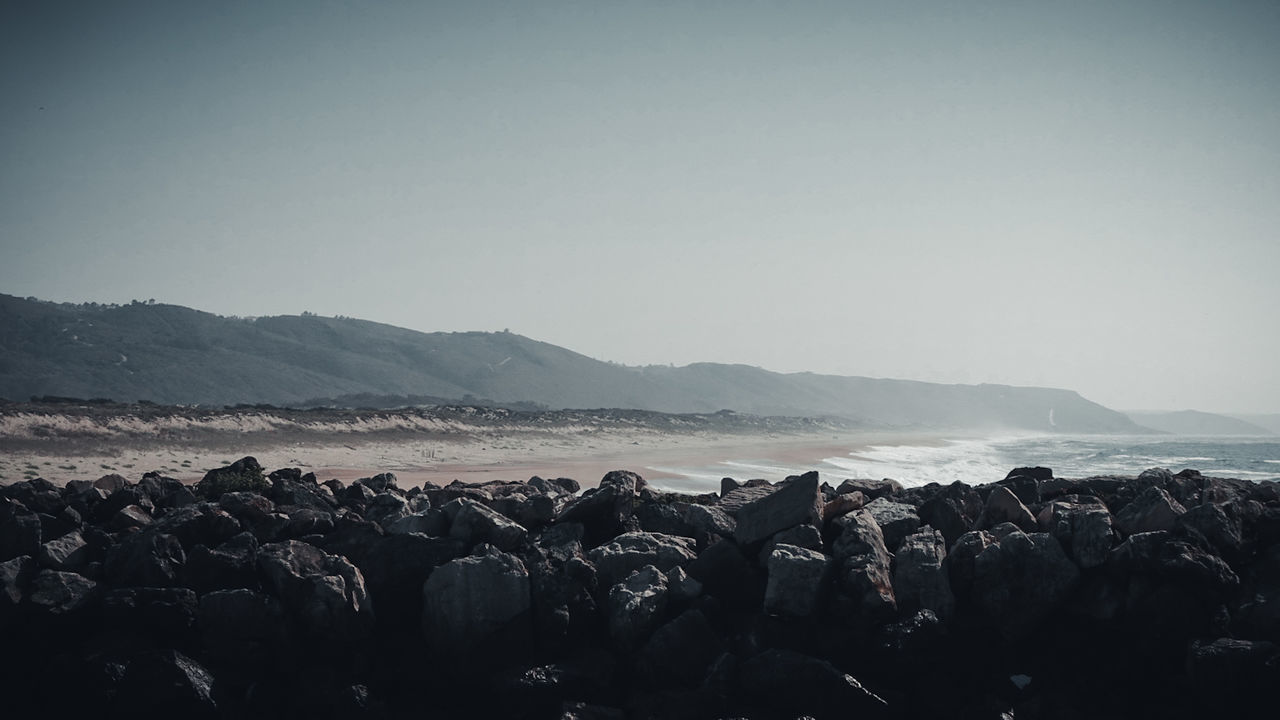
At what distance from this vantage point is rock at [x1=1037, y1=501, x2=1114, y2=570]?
5.88 meters

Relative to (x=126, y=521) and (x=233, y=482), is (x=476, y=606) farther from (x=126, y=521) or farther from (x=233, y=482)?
(x=233, y=482)

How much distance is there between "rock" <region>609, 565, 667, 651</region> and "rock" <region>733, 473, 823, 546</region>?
111 centimetres

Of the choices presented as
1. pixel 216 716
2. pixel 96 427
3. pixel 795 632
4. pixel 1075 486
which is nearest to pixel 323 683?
pixel 216 716

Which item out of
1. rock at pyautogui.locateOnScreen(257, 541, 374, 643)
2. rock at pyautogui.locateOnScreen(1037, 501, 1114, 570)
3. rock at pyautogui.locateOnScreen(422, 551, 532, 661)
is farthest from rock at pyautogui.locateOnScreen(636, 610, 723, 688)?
rock at pyautogui.locateOnScreen(1037, 501, 1114, 570)

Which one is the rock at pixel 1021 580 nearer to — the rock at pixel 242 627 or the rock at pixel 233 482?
the rock at pixel 242 627

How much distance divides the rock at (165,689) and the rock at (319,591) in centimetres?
76

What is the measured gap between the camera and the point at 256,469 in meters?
11.4

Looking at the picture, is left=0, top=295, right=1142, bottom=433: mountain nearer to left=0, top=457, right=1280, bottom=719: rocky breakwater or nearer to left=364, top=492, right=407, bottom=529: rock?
Result: left=364, top=492, right=407, bottom=529: rock

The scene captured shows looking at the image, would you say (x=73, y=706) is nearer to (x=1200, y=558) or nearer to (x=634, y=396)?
(x=1200, y=558)

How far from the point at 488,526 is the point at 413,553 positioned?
699mm

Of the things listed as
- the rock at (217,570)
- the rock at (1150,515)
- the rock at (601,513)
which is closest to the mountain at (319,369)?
the rock at (601,513)

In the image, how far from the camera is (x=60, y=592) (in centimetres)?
616

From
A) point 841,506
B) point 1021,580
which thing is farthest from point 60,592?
point 1021,580

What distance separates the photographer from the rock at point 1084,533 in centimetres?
588
